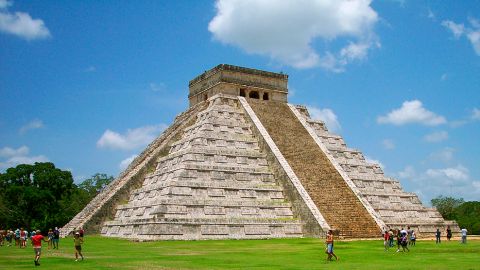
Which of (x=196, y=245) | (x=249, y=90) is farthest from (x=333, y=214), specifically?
(x=249, y=90)

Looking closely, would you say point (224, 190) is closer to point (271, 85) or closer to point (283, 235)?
point (283, 235)

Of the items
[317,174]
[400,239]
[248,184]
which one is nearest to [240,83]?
[317,174]

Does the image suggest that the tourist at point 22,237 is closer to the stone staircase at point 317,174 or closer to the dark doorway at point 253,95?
the stone staircase at point 317,174

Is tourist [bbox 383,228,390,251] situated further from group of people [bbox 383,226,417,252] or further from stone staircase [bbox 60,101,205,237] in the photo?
stone staircase [bbox 60,101,205,237]

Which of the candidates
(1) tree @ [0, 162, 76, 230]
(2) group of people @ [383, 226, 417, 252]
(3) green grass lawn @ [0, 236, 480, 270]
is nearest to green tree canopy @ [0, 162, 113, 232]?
(1) tree @ [0, 162, 76, 230]

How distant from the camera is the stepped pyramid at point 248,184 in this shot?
91.1ft

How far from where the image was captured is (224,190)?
29.6 meters

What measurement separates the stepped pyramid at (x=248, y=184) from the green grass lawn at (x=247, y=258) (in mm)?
3300

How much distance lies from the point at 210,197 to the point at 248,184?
279 centimetres

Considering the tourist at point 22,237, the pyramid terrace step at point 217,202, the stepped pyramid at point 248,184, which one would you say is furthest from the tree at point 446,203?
the tourist at point 22,237

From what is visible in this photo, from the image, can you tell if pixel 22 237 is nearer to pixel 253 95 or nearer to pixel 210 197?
pixel 210 197

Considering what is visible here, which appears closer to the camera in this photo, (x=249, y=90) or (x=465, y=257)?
(x=465, y=257)

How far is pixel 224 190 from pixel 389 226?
9.49 m

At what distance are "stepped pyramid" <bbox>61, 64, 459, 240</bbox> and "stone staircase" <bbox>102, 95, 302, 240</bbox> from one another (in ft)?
0.18
